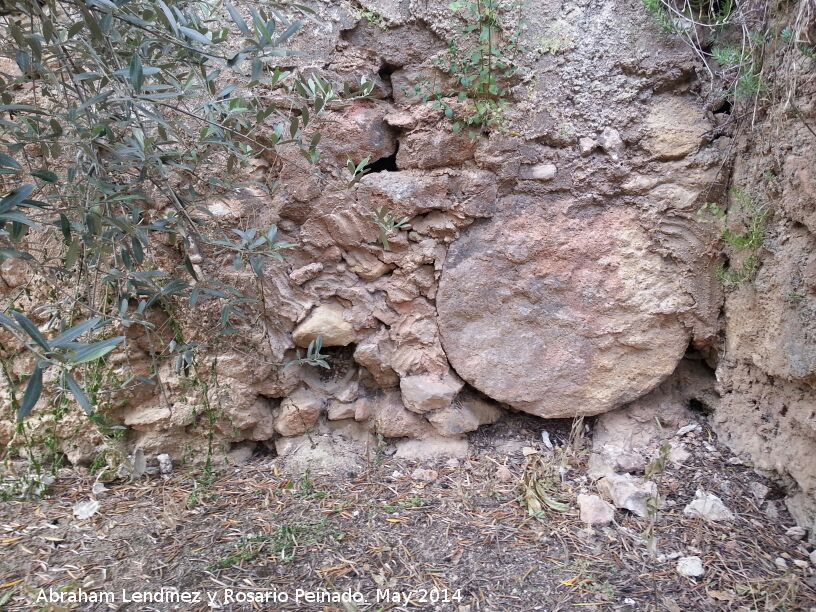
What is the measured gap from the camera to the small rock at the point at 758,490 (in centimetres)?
183

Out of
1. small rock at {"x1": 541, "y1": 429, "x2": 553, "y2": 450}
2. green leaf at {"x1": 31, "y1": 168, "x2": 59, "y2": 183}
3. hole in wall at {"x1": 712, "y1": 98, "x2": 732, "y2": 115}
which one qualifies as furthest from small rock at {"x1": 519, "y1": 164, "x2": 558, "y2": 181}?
green leaf at {"x1": 31, "y1": 168, "x2": 59, "y2": 183}

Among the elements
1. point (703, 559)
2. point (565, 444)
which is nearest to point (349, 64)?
point (565, 444)

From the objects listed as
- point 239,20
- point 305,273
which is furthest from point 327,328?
point 239,20

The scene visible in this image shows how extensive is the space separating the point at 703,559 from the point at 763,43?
1723 mm

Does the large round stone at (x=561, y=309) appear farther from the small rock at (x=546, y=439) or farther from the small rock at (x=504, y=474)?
the small rock at (x=504, y=474)

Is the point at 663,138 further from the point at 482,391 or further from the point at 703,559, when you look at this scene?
the point at 703,559

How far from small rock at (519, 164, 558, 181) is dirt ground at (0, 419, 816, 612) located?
1.10m

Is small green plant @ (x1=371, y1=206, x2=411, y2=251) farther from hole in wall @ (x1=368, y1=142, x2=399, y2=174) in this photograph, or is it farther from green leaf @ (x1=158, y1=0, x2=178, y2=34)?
green leaf @ (x1=158, y1=0, x2=178, y2=34)

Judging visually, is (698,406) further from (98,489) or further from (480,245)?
(98,489)

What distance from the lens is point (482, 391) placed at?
222 centimetres

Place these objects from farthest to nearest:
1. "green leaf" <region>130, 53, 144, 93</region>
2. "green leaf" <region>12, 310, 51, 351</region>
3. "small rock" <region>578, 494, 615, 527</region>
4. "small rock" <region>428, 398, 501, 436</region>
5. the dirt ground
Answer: "small rock" <region>428, 398, 501, 436</region> < "small rock" <region>578, 494, 615, 527</region> < the dirt ground < "green leaf" <region>130, 53, 144, 93</region> < "green leaf" <region>12, 310, 51, 351</region>

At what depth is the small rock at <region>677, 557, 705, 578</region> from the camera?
160 cm

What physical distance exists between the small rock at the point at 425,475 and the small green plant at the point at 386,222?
36.1 inches

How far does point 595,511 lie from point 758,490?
23.2 inches
